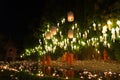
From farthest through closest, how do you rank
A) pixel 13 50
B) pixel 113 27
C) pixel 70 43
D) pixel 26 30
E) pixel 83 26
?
pixel 26 30
pixel 13 50
pixel 70 43
pixel 83 26
pixel 113 27

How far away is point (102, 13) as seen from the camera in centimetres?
1434

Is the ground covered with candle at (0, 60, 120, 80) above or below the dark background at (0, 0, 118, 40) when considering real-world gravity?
below

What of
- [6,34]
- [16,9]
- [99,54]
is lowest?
[99,54]

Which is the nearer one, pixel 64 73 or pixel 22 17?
pixel 64 73

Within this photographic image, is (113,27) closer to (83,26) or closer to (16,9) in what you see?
(83,26)

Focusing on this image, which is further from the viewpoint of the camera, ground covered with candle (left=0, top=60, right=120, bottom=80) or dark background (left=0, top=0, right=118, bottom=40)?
dark background (left=0, top=0, right=118, bottom=40)

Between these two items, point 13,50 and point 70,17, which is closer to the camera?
point 70,17

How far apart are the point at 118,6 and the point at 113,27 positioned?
5.78 ft

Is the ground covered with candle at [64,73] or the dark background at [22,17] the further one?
the dark background at [22,17]

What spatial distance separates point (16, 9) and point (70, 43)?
486 inches

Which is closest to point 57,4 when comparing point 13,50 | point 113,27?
point 13,50

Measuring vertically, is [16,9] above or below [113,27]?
above

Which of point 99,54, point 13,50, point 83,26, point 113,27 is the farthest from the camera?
point 13,50

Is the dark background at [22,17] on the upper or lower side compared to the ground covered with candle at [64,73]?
upper
